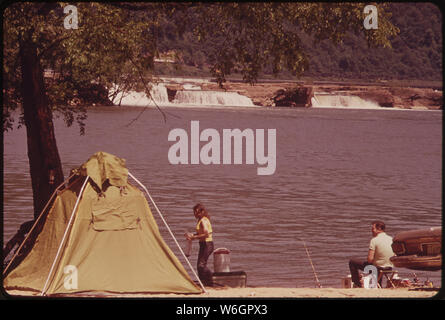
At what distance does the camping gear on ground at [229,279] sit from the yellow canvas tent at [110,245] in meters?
Answer: 0.67

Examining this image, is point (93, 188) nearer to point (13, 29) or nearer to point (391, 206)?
point (13, 29)

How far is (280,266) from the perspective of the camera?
25391 millimetres

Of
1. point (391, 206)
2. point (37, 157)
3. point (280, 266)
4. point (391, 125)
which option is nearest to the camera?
point (37, 157)

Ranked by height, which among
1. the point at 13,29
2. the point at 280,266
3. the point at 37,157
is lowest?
the point at 280,266

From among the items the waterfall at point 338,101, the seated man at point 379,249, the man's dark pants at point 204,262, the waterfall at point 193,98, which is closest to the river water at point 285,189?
the waterfall at point 193,98

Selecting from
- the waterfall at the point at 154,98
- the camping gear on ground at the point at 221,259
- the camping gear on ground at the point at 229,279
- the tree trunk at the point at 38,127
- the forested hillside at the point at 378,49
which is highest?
the waterfall at the point at 154,98

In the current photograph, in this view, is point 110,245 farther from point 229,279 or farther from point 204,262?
point 229,279

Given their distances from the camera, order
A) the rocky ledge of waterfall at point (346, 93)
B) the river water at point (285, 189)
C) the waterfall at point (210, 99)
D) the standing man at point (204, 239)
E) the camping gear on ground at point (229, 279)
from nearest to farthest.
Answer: the standing man at point (204, 239), the camping gear on ground at point (229, 279), the river water at point (285, 189), the waterfall at point (210, 99), the rocky ledge of waterfall at point (346, 93)

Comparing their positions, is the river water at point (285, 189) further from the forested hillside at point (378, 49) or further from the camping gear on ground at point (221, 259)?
the camping gear on ground at point (221, 259)

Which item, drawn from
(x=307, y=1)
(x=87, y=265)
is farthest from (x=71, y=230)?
(x=307, y=1)

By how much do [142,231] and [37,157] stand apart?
4171 millimetres

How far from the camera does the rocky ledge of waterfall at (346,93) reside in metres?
134

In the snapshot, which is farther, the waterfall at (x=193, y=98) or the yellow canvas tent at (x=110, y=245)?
the waterfall at (x=193, y=98)
